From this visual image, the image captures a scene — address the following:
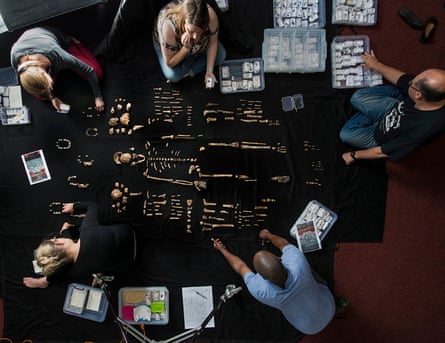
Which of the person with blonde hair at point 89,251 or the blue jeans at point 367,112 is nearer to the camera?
the person with blonde hair at point 89,251

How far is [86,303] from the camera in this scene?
151 inches

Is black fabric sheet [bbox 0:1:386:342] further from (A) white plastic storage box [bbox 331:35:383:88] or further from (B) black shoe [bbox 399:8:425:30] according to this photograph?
(B) black shoe [bbox 399:8:425:30]

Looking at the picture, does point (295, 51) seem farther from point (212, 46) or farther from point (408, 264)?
point (408, 264)

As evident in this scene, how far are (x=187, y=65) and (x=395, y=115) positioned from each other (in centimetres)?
199

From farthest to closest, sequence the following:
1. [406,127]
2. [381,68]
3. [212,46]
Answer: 1. [381,68]
2. [212,46]
3. [406,127]

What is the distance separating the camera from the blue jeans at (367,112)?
3680 mm

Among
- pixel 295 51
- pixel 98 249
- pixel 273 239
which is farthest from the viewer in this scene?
pixel 295 51

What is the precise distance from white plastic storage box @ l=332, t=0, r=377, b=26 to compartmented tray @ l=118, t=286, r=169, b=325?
10.9 ft

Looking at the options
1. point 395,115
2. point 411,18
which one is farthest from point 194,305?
point 411,18

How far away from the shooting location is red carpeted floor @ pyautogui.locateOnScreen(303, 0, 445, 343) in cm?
396

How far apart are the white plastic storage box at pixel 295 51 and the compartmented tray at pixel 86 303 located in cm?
290

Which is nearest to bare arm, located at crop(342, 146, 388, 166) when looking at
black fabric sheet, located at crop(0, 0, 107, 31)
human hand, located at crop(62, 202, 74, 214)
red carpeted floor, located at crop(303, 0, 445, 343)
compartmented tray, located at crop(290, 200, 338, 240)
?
red carpeted floor, located at crop(303, 0, 445, 343)

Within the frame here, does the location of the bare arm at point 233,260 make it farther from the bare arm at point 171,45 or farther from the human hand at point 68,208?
the bare arm at point 171,45

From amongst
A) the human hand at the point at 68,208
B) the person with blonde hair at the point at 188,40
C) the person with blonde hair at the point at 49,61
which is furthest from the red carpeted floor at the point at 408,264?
the person with blonde hair at the point at 49,61
